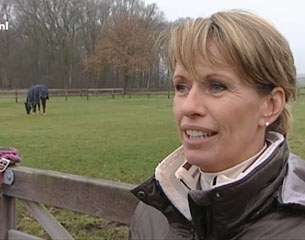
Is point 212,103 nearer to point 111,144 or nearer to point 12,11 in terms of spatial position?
point 111,144

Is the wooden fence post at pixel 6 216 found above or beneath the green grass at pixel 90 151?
above

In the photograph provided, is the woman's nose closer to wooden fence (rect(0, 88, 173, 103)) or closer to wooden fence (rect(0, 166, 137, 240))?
wooden fence (rect(0, 166, 137, 240))

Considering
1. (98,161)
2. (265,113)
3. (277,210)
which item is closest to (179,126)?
(265,113)

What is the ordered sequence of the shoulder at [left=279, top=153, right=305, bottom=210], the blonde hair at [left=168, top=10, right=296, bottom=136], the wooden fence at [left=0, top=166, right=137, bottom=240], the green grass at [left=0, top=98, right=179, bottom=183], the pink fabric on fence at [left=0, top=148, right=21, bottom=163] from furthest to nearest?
the green grass at [left=0, top=98, right=179, bottom=183] → the pink fabric on fence at [left=0, top=148, right=21, bottom=163] → the wooden fence at [left=0, top=166, right=137, bottom=240] → the blonde hair at [left=168, top=10, right=296, bottom=136] → the shoulder at [left=279, top=153, right=305, bottom=210]

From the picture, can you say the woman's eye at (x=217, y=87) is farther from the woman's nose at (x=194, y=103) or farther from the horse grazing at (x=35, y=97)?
the horse grazing at (x=35, y=97)

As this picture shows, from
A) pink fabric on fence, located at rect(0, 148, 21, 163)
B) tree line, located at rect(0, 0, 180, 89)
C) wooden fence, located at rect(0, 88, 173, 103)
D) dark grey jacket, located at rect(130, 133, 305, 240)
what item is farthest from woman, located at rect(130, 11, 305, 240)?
tree line, located at rect(0, 0, 180, 89)

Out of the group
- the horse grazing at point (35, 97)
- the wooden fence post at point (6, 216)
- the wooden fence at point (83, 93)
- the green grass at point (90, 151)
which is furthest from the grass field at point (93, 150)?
the wooden fence at point (83, 93)

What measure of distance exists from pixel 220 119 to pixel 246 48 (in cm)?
20

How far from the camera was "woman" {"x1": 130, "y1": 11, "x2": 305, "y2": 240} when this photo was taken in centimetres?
133

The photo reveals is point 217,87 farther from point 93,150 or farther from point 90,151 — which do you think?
point 93,150

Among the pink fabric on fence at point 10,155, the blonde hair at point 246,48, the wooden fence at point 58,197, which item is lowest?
the wooden fence at point 58,197

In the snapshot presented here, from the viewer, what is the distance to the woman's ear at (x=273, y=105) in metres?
1.46

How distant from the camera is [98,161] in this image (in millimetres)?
9359

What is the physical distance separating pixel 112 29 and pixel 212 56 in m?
53.4
